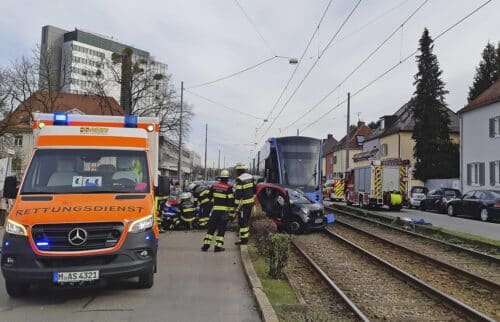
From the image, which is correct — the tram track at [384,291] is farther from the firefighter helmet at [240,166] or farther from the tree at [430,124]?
the tree at [430,124]

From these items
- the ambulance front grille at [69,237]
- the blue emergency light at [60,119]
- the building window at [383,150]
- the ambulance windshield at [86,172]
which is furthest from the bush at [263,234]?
the building window at [383,150]

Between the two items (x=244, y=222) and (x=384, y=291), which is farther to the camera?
(x=244, y=222)

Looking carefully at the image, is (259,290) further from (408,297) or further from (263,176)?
(263,176)

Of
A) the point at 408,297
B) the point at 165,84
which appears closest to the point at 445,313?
the point at 408,297

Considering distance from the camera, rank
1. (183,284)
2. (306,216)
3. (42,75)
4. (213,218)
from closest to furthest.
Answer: (183,284)
(213,218)
(306,216)
(42,75)

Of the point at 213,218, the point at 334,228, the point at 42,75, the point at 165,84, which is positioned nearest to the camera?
the point at 213,218

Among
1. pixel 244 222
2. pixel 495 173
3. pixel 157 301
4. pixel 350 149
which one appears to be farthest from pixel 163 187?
pixel 350 149

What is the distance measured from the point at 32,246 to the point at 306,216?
36.5ft

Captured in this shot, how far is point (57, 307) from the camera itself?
21.8 feet

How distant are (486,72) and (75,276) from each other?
190ft

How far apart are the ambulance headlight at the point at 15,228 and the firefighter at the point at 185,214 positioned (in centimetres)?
955

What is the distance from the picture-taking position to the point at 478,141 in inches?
1382

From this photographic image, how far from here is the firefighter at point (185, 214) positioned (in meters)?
16.1

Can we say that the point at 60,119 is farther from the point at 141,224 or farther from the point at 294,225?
the point at 294,225
